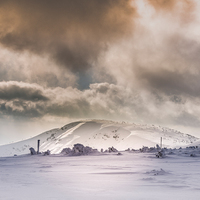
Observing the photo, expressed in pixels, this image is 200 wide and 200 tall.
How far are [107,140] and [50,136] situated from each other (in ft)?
23.6

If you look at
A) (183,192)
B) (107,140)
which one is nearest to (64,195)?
(183,192)

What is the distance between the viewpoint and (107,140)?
24688 mm

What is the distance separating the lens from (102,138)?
25156 millimetres

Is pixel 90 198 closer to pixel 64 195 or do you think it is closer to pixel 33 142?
pixel 64 195

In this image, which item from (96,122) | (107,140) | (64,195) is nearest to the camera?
(64,195)

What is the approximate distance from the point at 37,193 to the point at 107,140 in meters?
20.7

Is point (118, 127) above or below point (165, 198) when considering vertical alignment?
above

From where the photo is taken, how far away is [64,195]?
402 cm

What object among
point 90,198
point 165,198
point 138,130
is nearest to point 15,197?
point 90,198

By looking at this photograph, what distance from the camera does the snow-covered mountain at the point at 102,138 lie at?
930 inches

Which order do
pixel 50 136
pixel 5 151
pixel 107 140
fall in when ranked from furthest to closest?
pixel 50 136, pixel 5 151, pixel 107 140

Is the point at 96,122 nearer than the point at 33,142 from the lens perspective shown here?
No

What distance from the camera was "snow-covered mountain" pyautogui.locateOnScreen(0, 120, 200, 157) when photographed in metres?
23.6

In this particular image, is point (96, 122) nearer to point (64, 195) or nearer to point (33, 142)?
point (33, 142)
